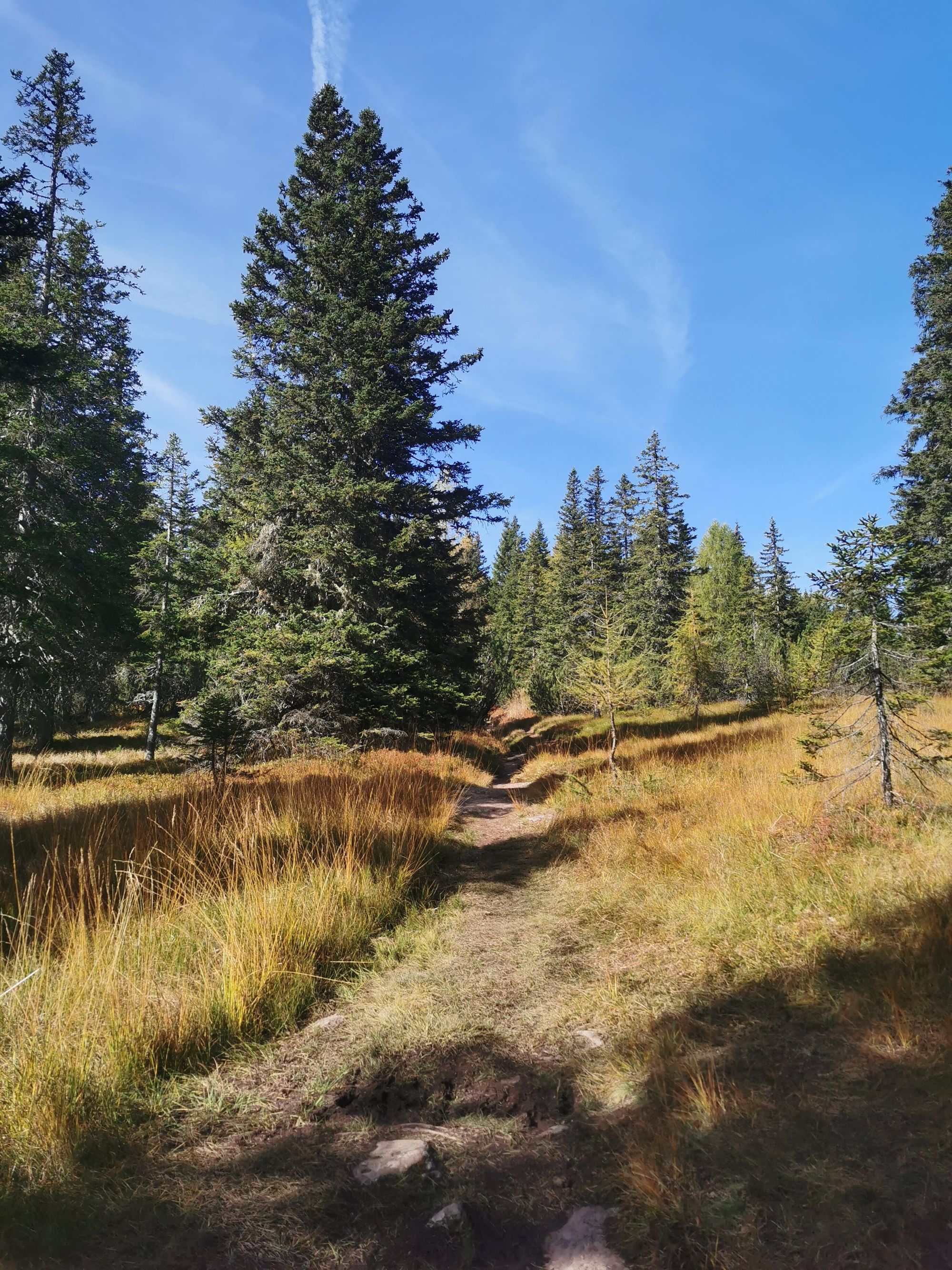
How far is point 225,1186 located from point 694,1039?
89.3 inches

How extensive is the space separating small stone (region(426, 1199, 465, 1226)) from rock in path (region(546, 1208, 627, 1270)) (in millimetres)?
320

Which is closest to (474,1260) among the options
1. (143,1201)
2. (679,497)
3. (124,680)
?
(143,1201)

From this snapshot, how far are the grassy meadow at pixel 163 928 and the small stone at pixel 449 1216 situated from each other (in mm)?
1421

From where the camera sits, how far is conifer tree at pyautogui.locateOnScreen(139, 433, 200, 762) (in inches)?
583

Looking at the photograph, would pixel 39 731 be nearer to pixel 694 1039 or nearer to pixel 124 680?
pixel 124 680

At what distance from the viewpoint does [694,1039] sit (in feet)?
9.92

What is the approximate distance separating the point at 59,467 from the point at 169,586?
5.88m

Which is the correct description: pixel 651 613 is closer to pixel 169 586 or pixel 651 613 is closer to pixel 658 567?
pixel 658 567

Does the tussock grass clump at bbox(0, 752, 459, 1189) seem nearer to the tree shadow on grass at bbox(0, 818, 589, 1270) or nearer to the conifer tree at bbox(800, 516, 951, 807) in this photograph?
the tree shadow on grass at bbox(0, 818, 589, 1270)

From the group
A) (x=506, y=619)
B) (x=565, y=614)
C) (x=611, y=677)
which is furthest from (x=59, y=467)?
(x=506, y=619)

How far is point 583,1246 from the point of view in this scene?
2004 mm

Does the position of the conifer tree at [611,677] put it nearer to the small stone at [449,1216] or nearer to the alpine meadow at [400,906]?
the alpine meadow at [400,906]

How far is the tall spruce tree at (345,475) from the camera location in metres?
12.7

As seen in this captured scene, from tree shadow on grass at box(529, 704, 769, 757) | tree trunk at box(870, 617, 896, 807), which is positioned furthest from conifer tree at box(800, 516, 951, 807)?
tree shadow on grass at box(529, 704, 769, 757)
